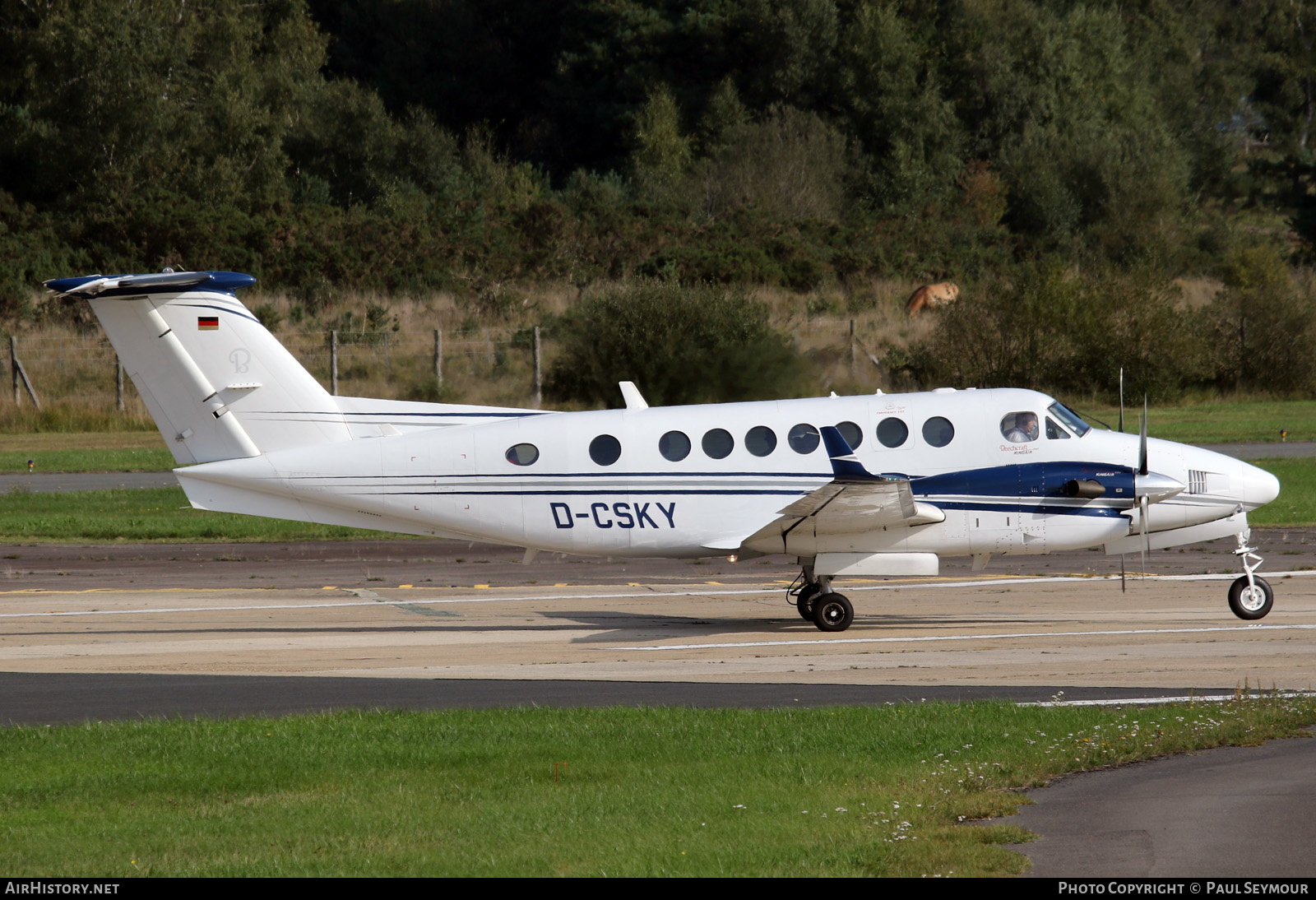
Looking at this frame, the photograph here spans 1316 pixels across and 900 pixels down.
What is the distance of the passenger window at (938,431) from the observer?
15008 millimetres

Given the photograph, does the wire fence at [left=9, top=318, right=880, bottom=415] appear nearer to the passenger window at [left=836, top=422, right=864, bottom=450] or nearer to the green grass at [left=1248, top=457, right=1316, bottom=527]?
the green grass at [left=1248, top=457, right=1316, bottom=527]

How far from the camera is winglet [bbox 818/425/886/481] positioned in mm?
13703

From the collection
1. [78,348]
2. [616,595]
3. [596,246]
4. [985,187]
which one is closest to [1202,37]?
[985,187]

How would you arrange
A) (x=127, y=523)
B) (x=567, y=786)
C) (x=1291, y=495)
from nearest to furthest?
(x=567, y=786)
(x=127, y=523)
(x=1291, y=495)

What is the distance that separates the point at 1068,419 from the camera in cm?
1519

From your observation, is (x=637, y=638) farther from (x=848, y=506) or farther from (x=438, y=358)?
(x=438, y=358)

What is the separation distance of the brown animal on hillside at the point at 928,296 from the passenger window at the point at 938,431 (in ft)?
118

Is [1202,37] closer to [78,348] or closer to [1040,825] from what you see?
[78,348]

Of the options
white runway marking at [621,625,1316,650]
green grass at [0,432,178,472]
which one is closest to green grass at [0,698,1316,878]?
white runway marking at [621,625,1316,650]

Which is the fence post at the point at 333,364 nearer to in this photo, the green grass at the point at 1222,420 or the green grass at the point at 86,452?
the green grass at the point at 86,452

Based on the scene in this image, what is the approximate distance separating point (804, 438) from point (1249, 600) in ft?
17.1

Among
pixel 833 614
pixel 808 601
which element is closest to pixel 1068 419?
pixel 833 614

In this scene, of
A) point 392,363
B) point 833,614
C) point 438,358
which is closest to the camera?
point 833,614

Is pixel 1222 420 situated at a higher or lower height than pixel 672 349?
lower
